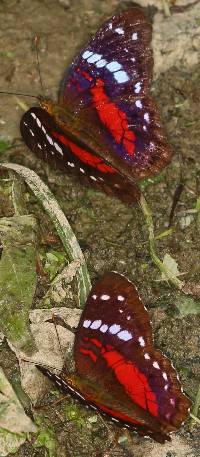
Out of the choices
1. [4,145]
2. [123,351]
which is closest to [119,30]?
[4,145]

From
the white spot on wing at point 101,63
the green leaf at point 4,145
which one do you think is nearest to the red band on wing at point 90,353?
the green leaf at point 4,145

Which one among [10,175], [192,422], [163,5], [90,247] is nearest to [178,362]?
[192,422]

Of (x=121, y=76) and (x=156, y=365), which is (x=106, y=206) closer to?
(x=121, y=76)

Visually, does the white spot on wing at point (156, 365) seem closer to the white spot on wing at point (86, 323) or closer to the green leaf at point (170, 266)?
the white spot on wing at point (86, 323)

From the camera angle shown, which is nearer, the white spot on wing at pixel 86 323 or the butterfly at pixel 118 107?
the white spot on wing at pixel 86 323

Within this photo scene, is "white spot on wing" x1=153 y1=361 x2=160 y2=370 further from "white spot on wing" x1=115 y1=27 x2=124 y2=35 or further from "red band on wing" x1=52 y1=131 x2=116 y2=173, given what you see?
"white spot on wing" x1=115 y1=27 x2=124 y2=35

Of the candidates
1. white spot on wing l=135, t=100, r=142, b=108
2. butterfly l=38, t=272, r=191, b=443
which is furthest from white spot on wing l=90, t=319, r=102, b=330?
white spot on wing l=135, t=100, r=142, b=108

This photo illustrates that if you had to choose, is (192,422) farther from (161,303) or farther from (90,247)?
(90,247)
